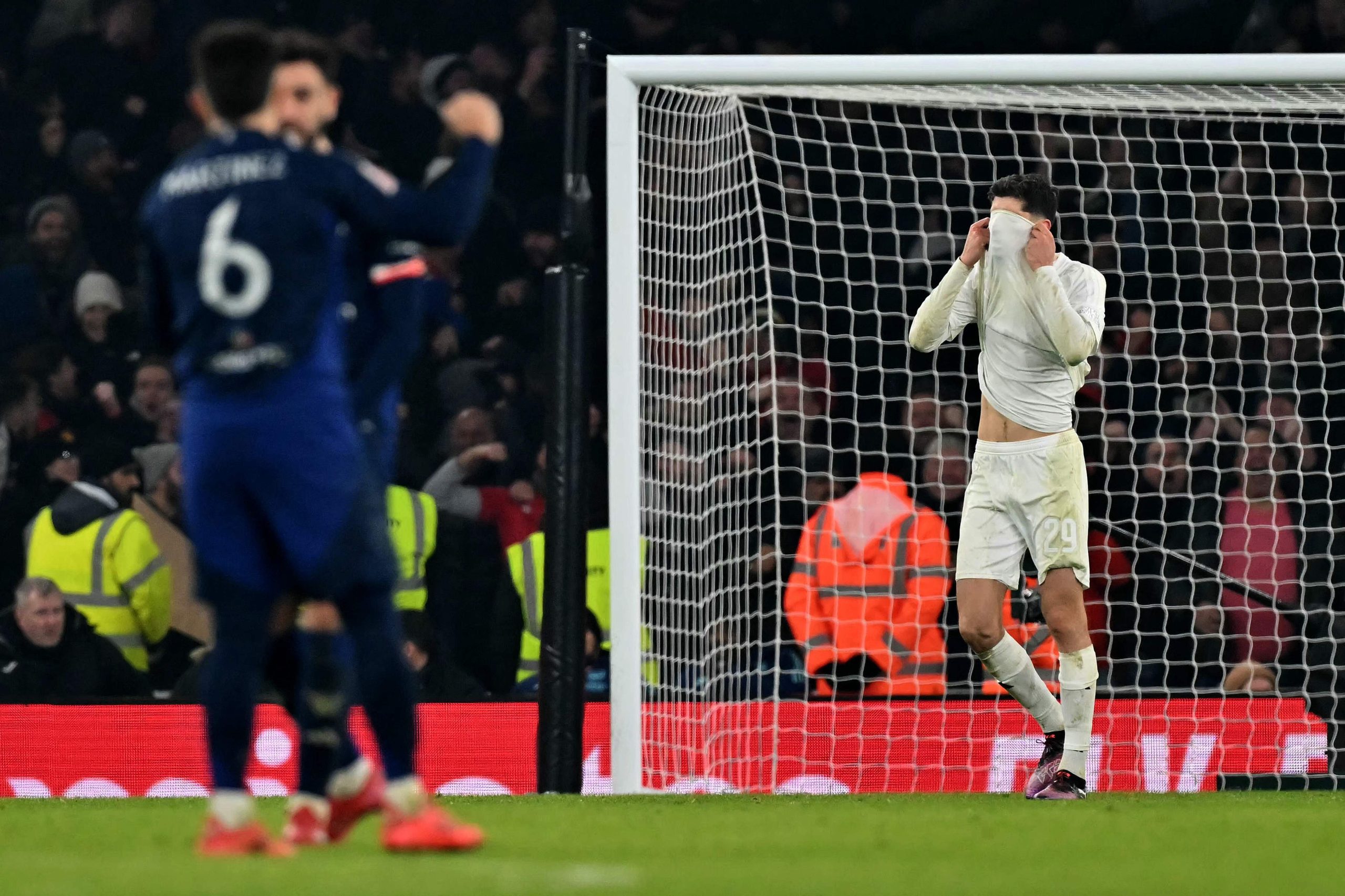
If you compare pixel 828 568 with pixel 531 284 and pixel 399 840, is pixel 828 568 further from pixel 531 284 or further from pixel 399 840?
pixel 399 840

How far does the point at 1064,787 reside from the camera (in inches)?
224

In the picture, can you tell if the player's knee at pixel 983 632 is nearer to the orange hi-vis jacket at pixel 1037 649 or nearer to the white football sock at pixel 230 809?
the orange hi-vis jacket at pixel 1037 649

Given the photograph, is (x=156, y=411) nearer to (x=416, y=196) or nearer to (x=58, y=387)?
(x=58, y=387)

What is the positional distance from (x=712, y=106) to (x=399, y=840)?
420 centimetres

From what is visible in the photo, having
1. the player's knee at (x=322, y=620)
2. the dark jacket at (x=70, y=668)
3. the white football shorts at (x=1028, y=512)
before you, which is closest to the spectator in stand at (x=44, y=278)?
the dark jacket at (x=70, y=668)

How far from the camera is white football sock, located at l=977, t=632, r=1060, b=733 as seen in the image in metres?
5.73

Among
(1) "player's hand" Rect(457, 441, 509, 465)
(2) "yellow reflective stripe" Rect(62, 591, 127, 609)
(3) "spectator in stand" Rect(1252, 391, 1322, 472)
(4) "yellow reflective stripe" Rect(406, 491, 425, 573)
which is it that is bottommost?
(2) "yellow reflective stripe" Rect(62, 591, 127, 609)

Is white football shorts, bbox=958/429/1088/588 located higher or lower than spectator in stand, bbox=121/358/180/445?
lower

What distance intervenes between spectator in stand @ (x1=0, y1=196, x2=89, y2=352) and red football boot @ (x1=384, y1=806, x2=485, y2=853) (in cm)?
609

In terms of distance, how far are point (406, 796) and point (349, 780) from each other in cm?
33

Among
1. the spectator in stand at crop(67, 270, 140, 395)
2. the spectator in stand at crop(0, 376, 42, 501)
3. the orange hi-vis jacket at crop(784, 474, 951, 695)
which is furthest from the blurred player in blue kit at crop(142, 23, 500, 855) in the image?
the spectator in stand at crop(67, 270, 140, 395)

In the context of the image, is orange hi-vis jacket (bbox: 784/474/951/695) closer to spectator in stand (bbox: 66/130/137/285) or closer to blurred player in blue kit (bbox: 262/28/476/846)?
blurred player in blue kit (bbox: 262/28/476/846)

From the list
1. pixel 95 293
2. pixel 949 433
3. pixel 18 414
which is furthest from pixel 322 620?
pixel 95 293

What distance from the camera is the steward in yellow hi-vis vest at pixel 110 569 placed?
775 cm
